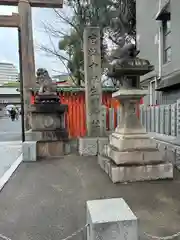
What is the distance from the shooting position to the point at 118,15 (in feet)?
60.8

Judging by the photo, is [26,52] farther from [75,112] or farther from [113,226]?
[113,226]

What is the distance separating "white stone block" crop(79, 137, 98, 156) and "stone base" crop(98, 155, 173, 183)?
10.0 ft

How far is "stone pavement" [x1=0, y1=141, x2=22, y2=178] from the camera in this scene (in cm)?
748

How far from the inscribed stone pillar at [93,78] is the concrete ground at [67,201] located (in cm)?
246

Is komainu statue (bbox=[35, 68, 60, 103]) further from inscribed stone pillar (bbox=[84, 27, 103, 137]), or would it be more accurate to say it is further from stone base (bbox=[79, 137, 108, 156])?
stone base (bbox=[79, 137, 108, 156])

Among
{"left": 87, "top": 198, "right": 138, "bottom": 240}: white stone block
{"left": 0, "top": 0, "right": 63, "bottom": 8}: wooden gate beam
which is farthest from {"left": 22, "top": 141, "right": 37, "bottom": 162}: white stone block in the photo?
{"left": 0, "top": 0, "right": 63, "bottom": 8}: wooden gate beam

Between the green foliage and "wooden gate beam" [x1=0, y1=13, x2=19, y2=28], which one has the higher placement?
the green foliage

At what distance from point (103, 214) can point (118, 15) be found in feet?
62.3

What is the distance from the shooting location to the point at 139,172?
491 centimetres

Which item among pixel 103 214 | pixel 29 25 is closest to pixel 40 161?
pixel 103 214

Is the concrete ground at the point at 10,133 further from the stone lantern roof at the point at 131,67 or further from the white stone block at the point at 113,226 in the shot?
the white stone block at the point at 113,226

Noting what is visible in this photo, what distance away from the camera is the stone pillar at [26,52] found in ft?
33.6

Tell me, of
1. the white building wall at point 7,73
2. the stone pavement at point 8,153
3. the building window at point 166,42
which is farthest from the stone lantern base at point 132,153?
the white building wall at point 7,73

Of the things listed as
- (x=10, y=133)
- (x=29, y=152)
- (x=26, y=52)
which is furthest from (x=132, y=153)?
(x=10, y=133)
